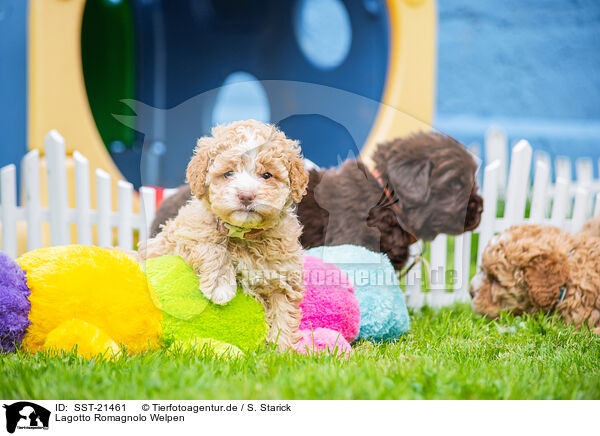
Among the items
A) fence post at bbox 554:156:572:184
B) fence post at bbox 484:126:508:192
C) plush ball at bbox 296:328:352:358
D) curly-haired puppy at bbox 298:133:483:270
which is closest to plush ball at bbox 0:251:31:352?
plush ball at bbox 296:328:352:358

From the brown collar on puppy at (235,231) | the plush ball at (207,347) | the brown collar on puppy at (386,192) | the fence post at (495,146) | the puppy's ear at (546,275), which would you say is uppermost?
the fence post at (495,146)

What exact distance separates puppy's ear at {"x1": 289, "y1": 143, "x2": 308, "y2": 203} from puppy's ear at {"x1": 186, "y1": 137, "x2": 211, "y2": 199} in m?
0.32

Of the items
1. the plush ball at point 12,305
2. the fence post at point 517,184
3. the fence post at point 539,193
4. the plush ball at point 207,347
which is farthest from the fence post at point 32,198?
the fence post at point 539,193

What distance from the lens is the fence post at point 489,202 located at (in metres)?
4.07

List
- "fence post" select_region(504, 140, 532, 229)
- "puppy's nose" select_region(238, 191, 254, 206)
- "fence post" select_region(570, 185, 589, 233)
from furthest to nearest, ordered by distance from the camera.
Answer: "fence post" select_region(570, 185, 589, 233)
"fence post" select_region(504, 140, 532, 229)
"puppy's nose" select_region(238, 191, 254, 206)

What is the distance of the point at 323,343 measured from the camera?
246 centimetres

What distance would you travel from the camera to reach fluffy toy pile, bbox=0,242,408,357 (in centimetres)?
217

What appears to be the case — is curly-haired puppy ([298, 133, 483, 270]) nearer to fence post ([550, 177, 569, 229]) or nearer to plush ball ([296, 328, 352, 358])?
plush ball ([296, 328, 352, 358])

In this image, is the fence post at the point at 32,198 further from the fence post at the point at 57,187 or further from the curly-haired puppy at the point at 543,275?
the curly-haired puppy at the point at 543,275

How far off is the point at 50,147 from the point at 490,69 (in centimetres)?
617

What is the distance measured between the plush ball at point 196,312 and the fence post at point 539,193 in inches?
119
